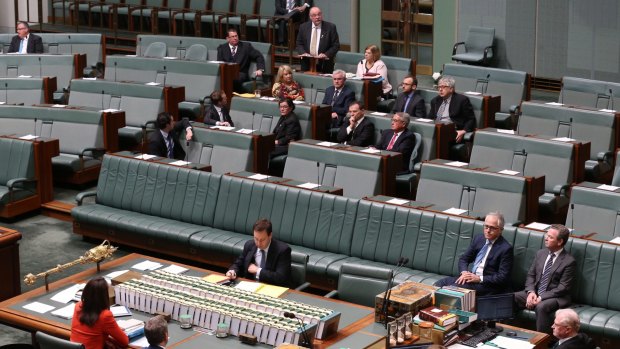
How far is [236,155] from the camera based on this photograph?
10.8 meters

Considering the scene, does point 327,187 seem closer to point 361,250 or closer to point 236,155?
point 361,250

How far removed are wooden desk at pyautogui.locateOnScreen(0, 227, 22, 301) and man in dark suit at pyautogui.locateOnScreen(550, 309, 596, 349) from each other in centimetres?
397

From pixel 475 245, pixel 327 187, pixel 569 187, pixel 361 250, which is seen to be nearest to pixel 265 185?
pixel 327 187

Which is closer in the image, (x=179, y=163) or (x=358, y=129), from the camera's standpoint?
(x=179, y=163)

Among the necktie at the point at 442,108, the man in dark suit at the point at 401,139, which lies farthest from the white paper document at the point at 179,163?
the necktie at the point at 442,108

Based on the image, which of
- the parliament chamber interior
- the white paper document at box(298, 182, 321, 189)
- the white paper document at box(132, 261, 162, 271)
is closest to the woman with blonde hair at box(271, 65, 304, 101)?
the parliament chamber interior

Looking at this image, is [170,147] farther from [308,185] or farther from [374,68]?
[374,68]

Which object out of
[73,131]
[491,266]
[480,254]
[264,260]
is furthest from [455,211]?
[73,131]

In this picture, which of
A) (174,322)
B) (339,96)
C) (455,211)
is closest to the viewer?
(174,322)

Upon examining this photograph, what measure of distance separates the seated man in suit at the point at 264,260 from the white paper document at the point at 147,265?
A: 563 millimetres

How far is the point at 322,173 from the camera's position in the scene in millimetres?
10203

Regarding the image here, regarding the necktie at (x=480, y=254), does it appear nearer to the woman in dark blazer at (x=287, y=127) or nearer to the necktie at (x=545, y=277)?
the necktie at (x=545, y=277)

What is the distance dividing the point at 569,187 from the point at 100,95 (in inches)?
225

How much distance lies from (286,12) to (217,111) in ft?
14.1
